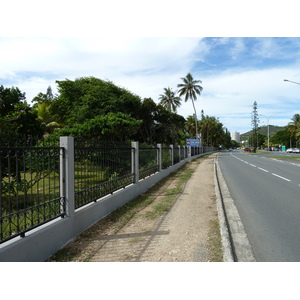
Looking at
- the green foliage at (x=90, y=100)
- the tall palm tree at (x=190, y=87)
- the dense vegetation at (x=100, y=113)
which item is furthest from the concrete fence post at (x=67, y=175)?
the tall palm tree at (x=190, y=87)

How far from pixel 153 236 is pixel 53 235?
5.64 feet

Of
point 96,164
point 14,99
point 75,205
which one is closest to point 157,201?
point 96,164

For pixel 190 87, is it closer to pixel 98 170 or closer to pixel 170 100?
pixel 170 100

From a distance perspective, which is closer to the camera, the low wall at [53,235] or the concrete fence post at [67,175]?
the low wall at [53,235]

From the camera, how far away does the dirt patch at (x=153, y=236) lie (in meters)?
4.12

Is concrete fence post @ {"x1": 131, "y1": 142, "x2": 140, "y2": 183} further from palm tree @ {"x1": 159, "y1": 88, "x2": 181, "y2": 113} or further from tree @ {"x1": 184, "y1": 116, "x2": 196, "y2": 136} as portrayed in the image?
tree @ {"x1": 184, "y1": 116, "x2": 196, "y2": 136}

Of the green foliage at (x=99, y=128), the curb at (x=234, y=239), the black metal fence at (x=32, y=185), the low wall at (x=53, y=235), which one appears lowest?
the curb at (x=234, y=239)

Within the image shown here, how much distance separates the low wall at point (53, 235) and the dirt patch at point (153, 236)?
0.13 meters

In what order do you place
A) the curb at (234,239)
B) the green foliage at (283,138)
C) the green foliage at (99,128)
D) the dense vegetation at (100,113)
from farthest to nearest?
the green foliage at (283,138) < the dense vegetation at (100,113) < the green foliage at (99,128) < the curb at (234,239)

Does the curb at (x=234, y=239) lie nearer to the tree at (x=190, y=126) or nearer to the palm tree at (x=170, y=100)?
the palm tree at (x=170, y=100)

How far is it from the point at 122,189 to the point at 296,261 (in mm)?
4706

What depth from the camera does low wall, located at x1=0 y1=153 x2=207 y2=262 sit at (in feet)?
11.4

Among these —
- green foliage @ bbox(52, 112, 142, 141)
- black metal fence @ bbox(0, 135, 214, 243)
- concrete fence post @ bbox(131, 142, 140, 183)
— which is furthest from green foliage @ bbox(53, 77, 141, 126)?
black metal fence @ bbox(0, 135, 214, 243)

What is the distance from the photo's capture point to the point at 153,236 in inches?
197
